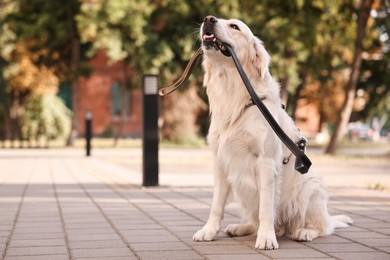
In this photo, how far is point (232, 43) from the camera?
6.05 m

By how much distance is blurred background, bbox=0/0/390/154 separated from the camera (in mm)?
25188

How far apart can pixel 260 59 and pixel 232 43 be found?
30 cm

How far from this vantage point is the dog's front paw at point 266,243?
5.93 meters

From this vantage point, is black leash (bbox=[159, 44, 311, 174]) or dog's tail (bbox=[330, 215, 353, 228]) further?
dog's tail (bbox=[330, 215, 353, 228])

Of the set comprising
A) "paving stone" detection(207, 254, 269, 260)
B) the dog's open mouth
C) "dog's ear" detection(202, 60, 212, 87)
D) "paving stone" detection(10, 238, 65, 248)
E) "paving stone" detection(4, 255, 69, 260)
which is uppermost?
the dog's open mouth

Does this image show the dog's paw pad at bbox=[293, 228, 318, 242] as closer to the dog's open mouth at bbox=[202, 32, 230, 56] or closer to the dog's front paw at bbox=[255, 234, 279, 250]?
the dog's front paw at bbox=[255, 234, 279, 250]

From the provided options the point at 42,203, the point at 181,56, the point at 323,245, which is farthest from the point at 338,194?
the point at 181,56

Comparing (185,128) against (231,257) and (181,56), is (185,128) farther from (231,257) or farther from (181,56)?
(231,257)

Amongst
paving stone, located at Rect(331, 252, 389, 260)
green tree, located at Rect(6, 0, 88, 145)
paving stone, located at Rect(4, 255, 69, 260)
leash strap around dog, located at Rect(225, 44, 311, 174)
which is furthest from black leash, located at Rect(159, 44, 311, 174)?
green tree, located at Rect(6, 0, 88, 145)

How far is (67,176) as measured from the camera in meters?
15.0

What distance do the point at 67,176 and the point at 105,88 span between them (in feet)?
112

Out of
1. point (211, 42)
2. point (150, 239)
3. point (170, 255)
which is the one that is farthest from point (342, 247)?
point (211, 42)

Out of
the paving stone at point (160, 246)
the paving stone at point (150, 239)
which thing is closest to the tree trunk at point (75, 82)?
the paving stone at point (150, 239)

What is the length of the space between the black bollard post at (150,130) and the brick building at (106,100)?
35956 millimetres
